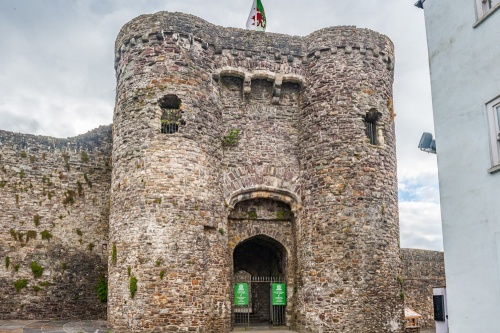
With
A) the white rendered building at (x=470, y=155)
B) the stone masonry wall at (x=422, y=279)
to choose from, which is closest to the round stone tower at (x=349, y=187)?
the white rendered building at (x=470, y=155)

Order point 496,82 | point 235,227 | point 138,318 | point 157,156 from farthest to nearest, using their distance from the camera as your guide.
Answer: point 235,227, point 157,156, point 138,318, point 496,82

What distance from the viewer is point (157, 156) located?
54.2 ft

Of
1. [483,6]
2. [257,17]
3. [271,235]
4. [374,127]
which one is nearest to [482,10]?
[483,6]

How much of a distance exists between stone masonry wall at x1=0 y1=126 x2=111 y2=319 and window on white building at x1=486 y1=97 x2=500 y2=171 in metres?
14.4

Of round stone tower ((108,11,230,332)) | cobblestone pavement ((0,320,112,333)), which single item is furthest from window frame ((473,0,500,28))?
cobblestone pavement ((0,320,112,333))

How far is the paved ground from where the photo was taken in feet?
50.8

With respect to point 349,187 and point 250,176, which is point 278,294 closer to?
point 250,176

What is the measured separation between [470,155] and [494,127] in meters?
0.64

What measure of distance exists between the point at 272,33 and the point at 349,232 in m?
7.28

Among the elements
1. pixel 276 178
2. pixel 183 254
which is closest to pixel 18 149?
pixel 183 254

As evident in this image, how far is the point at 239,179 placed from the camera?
18.1 m

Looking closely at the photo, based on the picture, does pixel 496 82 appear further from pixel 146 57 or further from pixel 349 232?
pixel 146 57

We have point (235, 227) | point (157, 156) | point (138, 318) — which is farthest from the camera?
point (235, 227)

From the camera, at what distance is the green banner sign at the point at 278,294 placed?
1819cm
